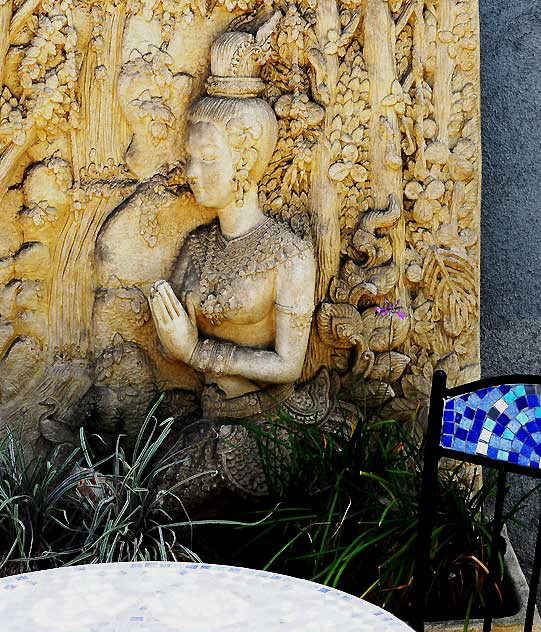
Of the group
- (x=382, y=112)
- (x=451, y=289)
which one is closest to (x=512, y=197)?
(x=451, y=289)

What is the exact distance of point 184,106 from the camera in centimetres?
322

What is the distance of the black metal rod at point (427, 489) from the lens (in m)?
2.34

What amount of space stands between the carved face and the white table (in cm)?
148

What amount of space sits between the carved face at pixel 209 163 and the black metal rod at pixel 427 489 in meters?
1.12

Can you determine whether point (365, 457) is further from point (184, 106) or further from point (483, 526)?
point (184, 106)

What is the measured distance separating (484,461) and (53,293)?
158cm

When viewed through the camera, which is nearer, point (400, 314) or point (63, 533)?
point (63, 533)

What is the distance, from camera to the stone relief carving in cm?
315

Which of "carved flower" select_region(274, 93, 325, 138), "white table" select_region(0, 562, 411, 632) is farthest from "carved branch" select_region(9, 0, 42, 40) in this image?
"white table" select_region(0, 562, 411, 632)

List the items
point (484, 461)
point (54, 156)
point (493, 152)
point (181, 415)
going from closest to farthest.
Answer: point (484, 461) < point (54, 156) < point (181, 415) < point (493, 152)

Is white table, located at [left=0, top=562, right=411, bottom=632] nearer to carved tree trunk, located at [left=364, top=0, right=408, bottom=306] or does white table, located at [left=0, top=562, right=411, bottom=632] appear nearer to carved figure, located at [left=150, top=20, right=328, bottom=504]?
carved figure, located at [left=150, top=20, right=328, bottom=504]

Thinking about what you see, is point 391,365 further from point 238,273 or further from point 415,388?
point 238,273

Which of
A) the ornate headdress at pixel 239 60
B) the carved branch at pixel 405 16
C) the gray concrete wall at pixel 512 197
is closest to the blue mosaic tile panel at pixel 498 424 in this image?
the ornate headdress at pixel 239 60

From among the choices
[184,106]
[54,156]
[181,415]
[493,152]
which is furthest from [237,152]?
[493,152]
